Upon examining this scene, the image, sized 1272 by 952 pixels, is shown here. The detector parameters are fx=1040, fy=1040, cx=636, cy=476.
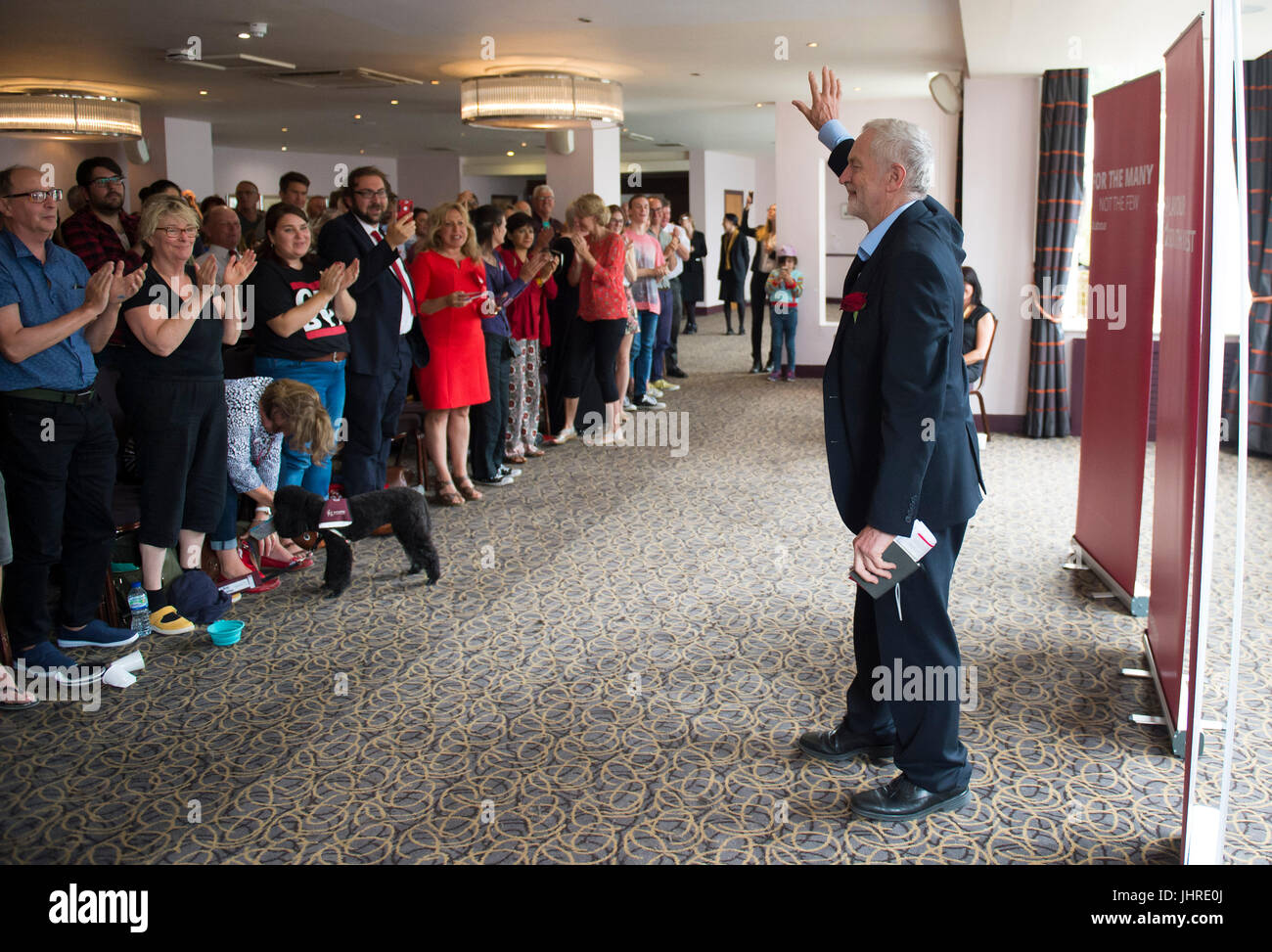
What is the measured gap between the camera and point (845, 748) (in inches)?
118

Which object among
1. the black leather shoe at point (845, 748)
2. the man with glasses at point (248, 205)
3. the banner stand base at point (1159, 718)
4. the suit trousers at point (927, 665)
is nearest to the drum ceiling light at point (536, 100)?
the man with glasses at point (248, 205)

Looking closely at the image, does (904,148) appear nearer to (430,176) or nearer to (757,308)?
(757,308)

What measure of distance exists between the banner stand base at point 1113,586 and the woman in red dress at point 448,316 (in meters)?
3.20

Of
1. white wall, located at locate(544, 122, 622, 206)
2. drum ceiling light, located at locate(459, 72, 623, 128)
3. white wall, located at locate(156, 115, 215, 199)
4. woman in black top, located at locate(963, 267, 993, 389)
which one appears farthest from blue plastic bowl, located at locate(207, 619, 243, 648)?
white wall, located at locate(156, 115, 215, 199)

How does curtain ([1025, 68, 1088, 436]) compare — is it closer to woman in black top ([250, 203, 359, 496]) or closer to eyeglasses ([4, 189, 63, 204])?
woman in black top ([250, 203, 359, 496])

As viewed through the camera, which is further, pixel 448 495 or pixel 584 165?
pixel 584 165

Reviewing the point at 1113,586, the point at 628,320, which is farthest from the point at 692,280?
the point at 1113,586

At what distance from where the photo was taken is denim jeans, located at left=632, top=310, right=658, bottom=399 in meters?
9.07

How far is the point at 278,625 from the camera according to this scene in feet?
13.4

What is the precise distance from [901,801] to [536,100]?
732cm

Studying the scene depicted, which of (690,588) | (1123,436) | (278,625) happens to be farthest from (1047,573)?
(278,625)
